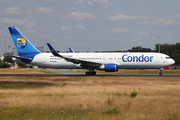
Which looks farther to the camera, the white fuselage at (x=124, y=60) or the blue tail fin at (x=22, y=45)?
the blue tail fin at (x=22, y=45)

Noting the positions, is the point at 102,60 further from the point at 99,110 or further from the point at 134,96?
the point at 99,110

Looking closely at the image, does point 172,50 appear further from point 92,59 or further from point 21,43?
point 21,43

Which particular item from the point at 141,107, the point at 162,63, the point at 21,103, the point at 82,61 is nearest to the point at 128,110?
the point at 141,107

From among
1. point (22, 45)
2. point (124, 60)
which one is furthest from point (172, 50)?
point (22, 45)

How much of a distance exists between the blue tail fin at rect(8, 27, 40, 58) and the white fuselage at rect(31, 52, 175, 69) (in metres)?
1.99

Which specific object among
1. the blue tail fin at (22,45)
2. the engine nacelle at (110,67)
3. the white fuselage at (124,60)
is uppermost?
the blue tail fin at (22,45)

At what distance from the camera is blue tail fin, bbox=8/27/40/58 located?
38.2 m

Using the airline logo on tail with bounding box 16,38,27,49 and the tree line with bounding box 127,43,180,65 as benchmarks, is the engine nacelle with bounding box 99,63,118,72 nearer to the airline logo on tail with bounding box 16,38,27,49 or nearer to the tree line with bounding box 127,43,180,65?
the airline logo on tail with bounding box 16,38,27,49

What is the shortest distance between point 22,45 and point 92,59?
42.7 ft

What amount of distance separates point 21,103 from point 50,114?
3.23 metres

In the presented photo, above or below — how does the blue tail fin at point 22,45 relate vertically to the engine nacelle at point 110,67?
above

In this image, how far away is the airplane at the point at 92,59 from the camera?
34.6 m

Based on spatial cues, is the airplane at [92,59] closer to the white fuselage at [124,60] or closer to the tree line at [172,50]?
the white fuselage at [124,60]

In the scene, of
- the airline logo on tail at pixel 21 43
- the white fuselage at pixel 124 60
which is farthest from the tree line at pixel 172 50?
the airline logo on tail at pixel 21 43
